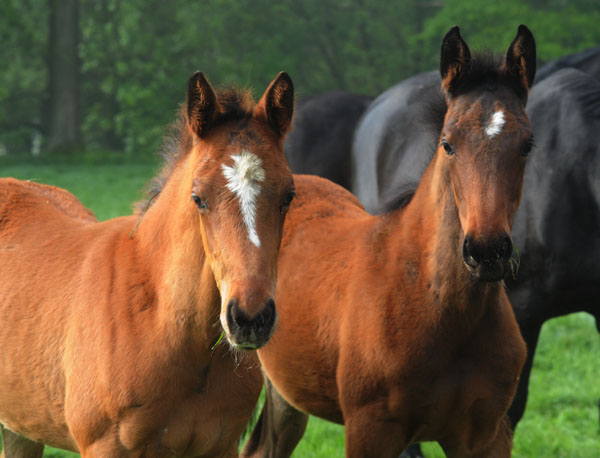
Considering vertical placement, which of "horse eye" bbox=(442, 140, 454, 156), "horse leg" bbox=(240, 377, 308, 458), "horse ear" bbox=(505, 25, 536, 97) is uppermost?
"horse ear" bbox=(505, 25, 536, 97)

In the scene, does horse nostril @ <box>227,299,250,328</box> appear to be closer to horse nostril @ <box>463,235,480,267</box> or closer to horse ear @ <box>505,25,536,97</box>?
horse nostril @ <box>463,235,480,267</box>

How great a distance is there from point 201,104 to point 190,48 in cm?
2288

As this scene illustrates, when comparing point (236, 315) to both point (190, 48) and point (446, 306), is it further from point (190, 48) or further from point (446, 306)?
point (190, 48)

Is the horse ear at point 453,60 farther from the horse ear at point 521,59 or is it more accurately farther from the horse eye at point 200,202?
the horse eye at point 200,202

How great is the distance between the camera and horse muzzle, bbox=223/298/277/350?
96.6 inches

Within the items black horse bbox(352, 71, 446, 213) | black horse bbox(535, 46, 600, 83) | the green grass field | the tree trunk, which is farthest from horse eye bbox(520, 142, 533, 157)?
the tree trunk

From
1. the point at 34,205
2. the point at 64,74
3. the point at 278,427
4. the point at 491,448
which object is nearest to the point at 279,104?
the point at 34,205

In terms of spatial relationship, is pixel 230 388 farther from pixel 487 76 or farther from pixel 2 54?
pixel 2 54

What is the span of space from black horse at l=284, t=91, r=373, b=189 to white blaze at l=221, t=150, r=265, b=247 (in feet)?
13.9

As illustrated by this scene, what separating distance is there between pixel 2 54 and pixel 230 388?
24.1 m

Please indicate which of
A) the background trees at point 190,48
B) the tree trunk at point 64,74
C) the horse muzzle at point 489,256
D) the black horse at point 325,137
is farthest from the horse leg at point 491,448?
the tree trunk at point 64,74

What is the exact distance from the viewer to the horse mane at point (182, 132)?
115 inches

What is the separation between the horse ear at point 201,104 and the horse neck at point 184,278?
0.53 ft

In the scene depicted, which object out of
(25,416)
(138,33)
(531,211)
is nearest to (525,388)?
(531,211)
